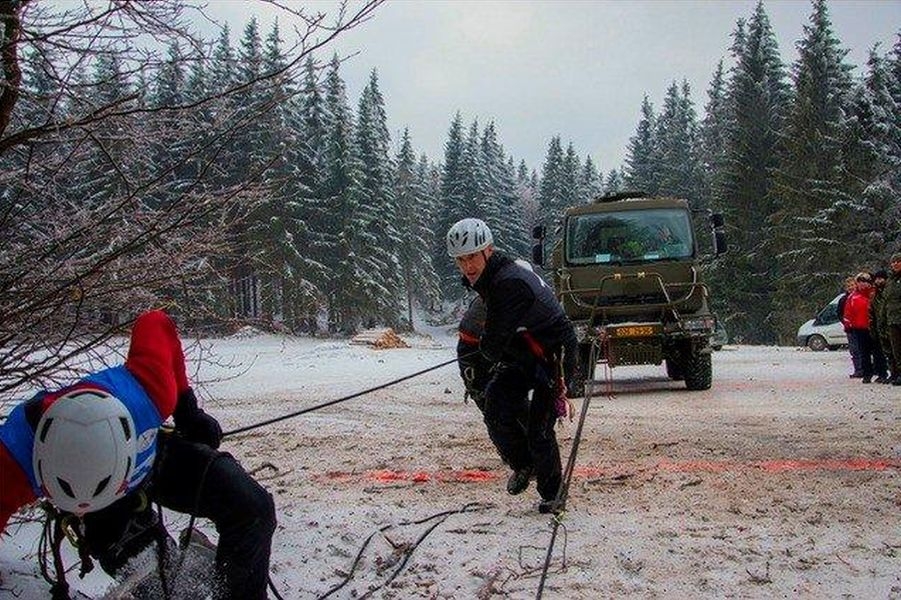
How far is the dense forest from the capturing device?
409 centimetres

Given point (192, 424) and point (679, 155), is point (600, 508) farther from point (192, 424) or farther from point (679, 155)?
point (679, 155)

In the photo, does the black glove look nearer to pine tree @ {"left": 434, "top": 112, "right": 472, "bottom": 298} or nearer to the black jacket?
the black jacket

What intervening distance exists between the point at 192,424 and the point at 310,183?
4290 centimetres

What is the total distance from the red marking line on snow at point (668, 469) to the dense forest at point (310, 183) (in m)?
1.60

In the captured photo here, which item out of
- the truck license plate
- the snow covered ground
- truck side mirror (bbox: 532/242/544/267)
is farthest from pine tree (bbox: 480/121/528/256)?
the snow covered ground

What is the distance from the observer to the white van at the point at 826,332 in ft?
85.0

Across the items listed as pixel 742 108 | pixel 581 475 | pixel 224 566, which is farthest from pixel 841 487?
pixel 742 108

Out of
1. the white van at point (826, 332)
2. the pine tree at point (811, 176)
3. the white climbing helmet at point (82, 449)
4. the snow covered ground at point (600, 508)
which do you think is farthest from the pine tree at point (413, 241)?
the white climbing helmet at point (82, 449)

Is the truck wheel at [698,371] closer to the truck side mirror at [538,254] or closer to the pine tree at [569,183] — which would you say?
the truck side mirror at [538,254]

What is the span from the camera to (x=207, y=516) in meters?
3.56

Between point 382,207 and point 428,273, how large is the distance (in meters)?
14.9

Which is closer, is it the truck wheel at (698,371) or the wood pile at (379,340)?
the truck wheel at (698,371)

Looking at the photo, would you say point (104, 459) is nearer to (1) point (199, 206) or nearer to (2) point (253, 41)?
(1) point (199, 206)

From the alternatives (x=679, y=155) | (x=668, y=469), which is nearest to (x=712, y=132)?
(x=679, y=155)
